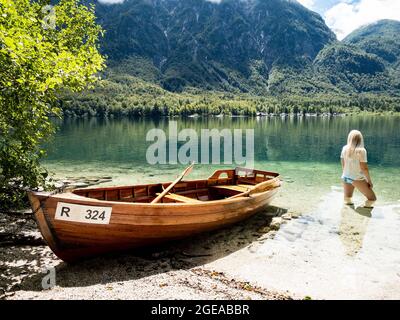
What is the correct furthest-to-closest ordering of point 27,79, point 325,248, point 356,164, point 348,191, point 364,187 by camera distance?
1. point 348,191
2. point 364,187
3. point 356,164
4. point 325,248
5. point 27,79

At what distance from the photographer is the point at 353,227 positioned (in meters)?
12.5

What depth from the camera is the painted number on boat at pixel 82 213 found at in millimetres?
7789

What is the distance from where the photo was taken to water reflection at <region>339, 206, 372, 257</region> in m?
10.7

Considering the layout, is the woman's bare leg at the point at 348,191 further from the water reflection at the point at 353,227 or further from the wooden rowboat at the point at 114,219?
the wooden rowboat at the point at 114,219

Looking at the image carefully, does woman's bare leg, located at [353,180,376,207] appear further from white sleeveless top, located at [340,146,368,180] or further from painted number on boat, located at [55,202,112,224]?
painted number on boat, located at [55,202,112,224]

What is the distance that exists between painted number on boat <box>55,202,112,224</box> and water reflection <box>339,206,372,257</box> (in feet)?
23.9

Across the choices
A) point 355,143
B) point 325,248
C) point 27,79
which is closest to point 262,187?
point 325,248

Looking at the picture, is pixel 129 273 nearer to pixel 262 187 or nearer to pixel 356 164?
pixel 262 187

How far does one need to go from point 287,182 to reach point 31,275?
16.4 m

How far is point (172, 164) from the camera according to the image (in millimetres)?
29500

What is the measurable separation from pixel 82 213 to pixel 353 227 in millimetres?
9823

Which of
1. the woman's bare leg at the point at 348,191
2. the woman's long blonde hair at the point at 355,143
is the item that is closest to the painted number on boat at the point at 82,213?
the woman's long blonde hair at the point at 355,143

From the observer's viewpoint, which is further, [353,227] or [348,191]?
[348,191]

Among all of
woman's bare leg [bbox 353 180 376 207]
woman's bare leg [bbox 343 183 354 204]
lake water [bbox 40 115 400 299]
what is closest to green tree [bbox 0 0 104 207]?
lake water [bbox 40 115 400 299]
